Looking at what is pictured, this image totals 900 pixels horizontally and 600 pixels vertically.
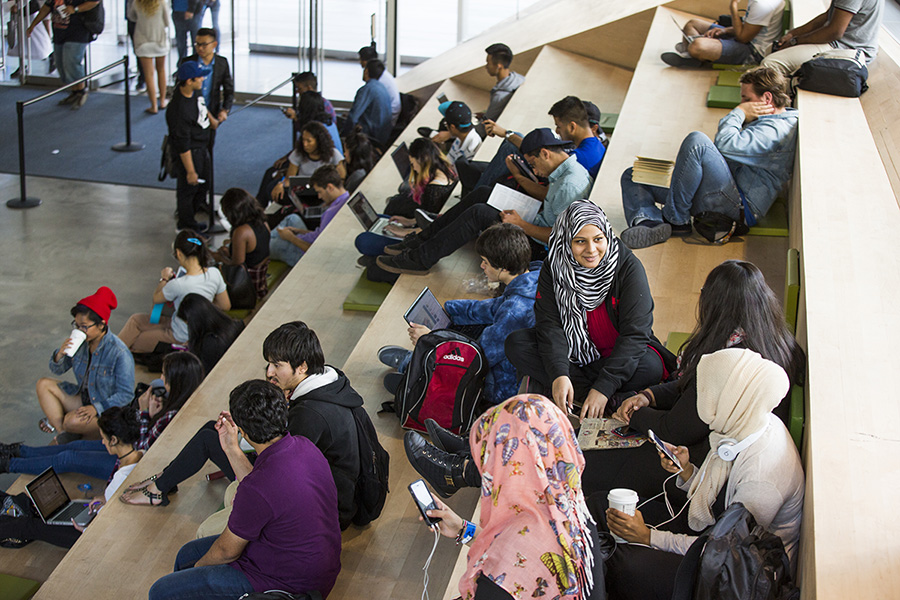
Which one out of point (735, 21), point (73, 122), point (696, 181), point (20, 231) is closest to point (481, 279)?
point (696, 181)

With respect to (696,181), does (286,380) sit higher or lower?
lower

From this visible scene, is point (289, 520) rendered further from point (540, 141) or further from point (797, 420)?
point (540, 141)

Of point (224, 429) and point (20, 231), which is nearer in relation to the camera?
point (224, 429)

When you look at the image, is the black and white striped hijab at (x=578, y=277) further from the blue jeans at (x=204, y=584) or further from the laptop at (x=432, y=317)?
the blue jeans at (x=204, y=584)

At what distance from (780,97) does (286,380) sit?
10.4ft

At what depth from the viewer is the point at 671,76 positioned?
730 centimetres

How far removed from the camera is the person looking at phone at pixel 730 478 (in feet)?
8.02

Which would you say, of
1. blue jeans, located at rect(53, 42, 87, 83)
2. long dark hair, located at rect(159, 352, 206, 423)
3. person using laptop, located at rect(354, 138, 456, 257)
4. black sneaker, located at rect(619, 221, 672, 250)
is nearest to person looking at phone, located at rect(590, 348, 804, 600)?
black sneaker, located at rect(619, 221, 672, 250)

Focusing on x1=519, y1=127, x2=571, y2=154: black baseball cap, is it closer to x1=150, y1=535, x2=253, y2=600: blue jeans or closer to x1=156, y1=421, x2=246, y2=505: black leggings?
x1=156, y1=421, x2=246, y2=505: black leggings

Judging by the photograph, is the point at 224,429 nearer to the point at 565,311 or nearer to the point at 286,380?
the point at 286,380

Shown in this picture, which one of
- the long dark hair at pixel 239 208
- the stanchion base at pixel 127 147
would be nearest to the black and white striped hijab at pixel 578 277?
the long dark hair at pixel 239 208

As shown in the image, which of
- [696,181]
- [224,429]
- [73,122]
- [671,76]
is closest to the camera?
[224,429]

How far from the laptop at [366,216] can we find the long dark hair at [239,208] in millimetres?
810

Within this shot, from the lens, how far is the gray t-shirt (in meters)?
5.57
